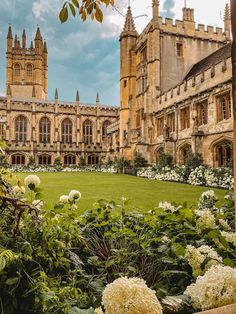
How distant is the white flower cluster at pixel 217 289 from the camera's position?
116cm

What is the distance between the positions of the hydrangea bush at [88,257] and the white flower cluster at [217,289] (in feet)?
0.39

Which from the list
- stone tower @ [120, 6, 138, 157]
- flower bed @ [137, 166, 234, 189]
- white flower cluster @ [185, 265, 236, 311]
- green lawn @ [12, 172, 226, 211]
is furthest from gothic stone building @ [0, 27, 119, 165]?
white flower cluster @ [185, 265, 236, 311]

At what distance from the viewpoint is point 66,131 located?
139ft

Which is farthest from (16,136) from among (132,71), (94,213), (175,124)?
(94,213)

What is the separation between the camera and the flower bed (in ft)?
39.1

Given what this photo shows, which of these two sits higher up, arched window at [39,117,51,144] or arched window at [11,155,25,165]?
arched window at [39,117,51,144]

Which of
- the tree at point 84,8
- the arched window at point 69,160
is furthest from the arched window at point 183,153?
the arched window at point 69,160

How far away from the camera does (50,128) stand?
4134 cm

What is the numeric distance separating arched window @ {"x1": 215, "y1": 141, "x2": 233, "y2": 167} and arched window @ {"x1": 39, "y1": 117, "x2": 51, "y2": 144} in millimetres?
30336

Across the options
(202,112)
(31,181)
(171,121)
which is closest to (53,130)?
(171,121)

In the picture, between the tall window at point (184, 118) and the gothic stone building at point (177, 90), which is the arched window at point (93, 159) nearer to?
the gothic stone building at point (177, 90)

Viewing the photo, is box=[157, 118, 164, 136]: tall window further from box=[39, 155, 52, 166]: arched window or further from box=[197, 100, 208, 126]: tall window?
box=[39, 155, 52, 166]: arched window

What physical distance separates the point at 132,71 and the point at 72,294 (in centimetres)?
2881

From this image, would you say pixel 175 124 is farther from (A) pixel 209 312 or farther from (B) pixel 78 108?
(B) pixel 78 108
